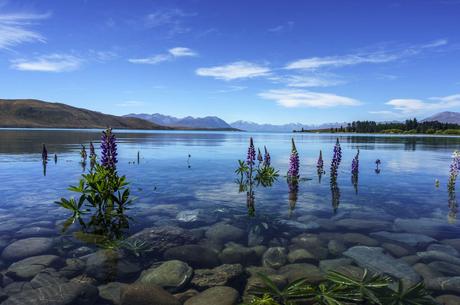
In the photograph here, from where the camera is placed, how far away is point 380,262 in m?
9.36

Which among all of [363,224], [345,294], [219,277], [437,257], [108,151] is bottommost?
[219,277]

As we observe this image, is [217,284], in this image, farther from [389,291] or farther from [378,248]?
[378,248]

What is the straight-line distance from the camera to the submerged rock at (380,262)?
8734mm

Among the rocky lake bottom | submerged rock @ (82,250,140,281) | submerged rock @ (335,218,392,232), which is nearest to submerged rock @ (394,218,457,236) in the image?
the rocky lake bottom

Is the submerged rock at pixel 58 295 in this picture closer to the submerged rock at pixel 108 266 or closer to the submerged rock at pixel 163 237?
the submerged rock at pixel 108 266

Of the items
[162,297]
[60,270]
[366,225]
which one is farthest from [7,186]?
[366,225]

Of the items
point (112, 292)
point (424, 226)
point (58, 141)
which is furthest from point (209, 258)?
point (58, 141)

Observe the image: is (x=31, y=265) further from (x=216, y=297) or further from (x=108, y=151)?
(x=108, y=151)

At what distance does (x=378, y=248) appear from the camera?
34.4ft

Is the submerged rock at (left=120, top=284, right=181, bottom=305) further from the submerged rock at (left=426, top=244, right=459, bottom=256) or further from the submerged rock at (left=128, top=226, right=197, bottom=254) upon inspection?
the submerged rock at (left=426, top=244, right=459, bottom=256)

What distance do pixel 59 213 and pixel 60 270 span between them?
5.93 metres

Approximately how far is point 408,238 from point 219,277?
687 cm

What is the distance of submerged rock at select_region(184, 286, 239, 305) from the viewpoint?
7.36m

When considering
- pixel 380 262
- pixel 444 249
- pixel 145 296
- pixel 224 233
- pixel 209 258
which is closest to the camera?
pixel 145 296
